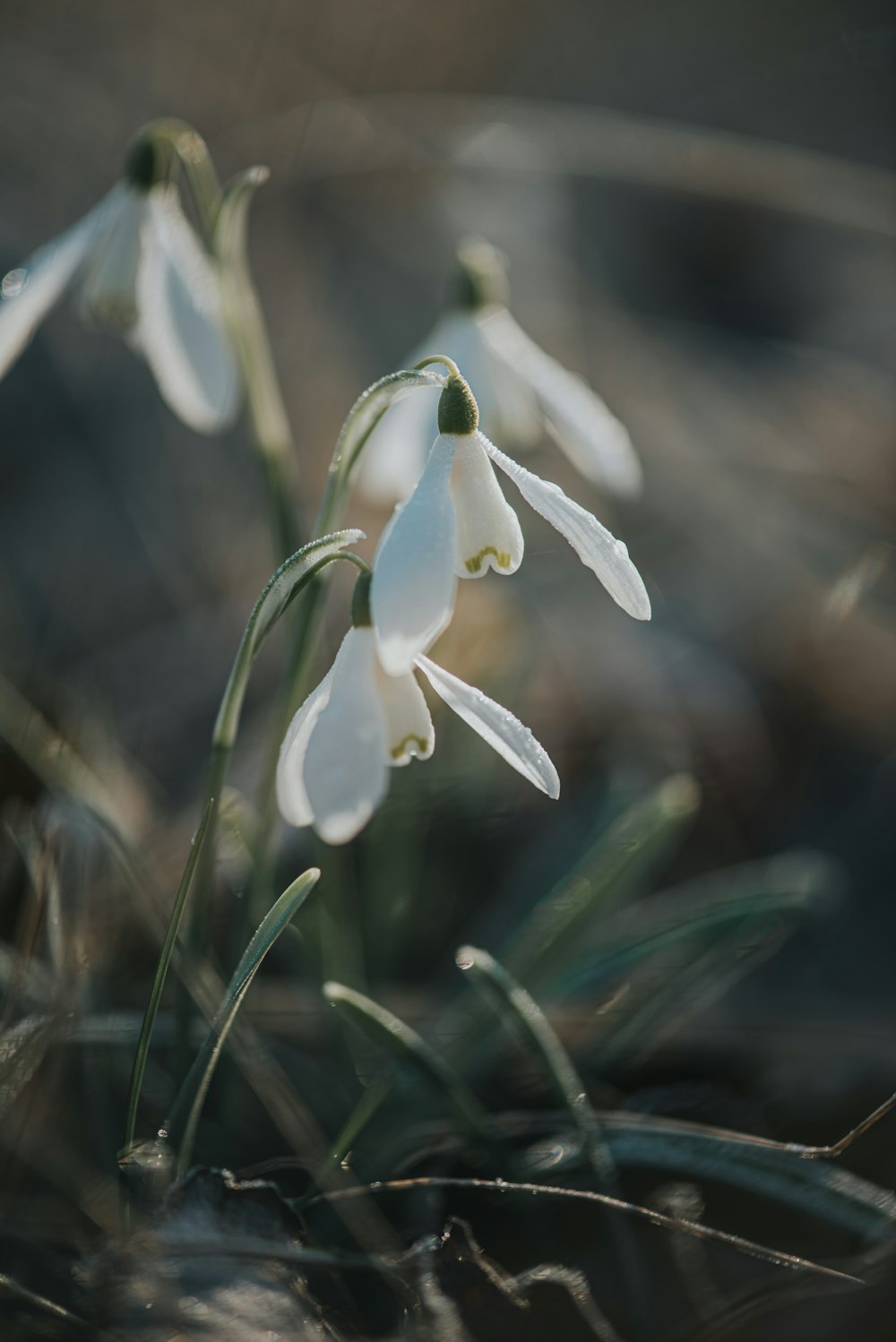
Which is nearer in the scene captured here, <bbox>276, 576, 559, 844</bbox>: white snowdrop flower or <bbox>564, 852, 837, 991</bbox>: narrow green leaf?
<bbox>276, 576, 559, 844</bbox>: white snowdrop flower

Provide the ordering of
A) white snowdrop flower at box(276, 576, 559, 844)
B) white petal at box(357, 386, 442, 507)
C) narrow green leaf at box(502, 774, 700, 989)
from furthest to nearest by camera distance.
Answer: white petal at box(357, 386, 442, 507) < narrow green leaf at box(502, 774, 700, 989) < white snowdrop flower at box(276, 576, 559, 844)

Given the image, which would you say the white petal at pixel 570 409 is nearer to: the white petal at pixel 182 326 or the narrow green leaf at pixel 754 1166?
the white petal at pixel 182 326

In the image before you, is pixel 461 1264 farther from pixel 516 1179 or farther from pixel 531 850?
pixel 531 850

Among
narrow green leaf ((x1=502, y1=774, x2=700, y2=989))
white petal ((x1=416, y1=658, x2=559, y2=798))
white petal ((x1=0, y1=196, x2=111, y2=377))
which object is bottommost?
narrow green leaf ((x1=502, y1=774, x2=700, y2=989))

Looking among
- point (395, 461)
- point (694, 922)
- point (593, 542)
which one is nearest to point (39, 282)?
point (395, 461)

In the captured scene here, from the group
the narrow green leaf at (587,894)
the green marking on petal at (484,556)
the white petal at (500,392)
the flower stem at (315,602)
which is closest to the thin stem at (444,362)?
the flower stem at (315,602)

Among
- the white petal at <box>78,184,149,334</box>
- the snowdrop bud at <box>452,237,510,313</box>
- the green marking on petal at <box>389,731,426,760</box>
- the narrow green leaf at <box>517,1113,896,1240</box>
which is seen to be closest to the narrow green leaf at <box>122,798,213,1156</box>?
the green marking on petal at <box>389,731,426,760</box>

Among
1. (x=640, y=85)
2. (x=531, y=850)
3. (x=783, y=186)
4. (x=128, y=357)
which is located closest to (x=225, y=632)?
(x=531, y=850)

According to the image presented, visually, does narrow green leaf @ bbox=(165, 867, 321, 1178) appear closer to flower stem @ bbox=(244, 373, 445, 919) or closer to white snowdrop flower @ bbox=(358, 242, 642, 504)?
flower stem @ bbox=(244, 373, 445, 919)
